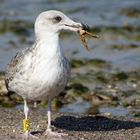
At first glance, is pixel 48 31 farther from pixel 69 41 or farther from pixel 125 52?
pixel 69 41

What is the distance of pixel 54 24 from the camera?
864cm

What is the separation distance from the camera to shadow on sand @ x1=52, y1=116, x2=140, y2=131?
31.7 ft

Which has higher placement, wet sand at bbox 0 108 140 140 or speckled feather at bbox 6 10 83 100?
speckled feather at bbox 6 10 83 100

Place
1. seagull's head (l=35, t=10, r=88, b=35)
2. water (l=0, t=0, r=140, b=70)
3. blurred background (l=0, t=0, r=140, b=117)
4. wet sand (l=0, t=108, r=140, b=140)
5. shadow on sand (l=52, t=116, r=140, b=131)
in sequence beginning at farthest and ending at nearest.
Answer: water (l=0, t=0, r=140, b=70), blurred background (l=0, t=0, r=140, b=117), shadow on sand (l=52, t=116, r=140, b=131), wet sand (l=0, t=108, r=140, b=140), seagull's head (l=35, t=10, r=88, b=35)

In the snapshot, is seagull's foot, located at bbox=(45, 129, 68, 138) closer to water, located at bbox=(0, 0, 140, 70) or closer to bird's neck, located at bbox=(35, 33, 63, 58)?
bird's neck, located at bbox=(35, 33, 63, 58)

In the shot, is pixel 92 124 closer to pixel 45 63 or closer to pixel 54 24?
pixel 45 63

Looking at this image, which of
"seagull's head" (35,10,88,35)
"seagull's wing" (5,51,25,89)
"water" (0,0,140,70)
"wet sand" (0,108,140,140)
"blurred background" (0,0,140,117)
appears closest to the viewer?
"seagull's head" (35,10,88,35)

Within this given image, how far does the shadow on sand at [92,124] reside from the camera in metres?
9.65

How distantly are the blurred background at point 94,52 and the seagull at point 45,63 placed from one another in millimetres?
2761

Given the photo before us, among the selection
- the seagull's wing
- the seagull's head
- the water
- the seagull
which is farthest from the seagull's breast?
the water

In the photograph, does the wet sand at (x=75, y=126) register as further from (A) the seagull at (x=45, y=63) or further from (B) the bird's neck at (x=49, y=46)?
(B) the bird's neck at (x=49, y=46)

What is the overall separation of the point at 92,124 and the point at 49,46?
1930mm

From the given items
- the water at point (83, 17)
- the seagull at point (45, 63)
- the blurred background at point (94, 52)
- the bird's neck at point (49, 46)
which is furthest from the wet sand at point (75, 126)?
the water at point (83, 17)

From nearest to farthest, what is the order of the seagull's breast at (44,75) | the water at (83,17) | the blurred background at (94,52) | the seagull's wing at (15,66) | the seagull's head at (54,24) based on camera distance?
1. the seagull's breast at (44,75)
2. the seagull's head at (54,24)
3. the seagull's wing at (15,66)
4. the blurred background at (94,52)
5. the water at (83,17)
